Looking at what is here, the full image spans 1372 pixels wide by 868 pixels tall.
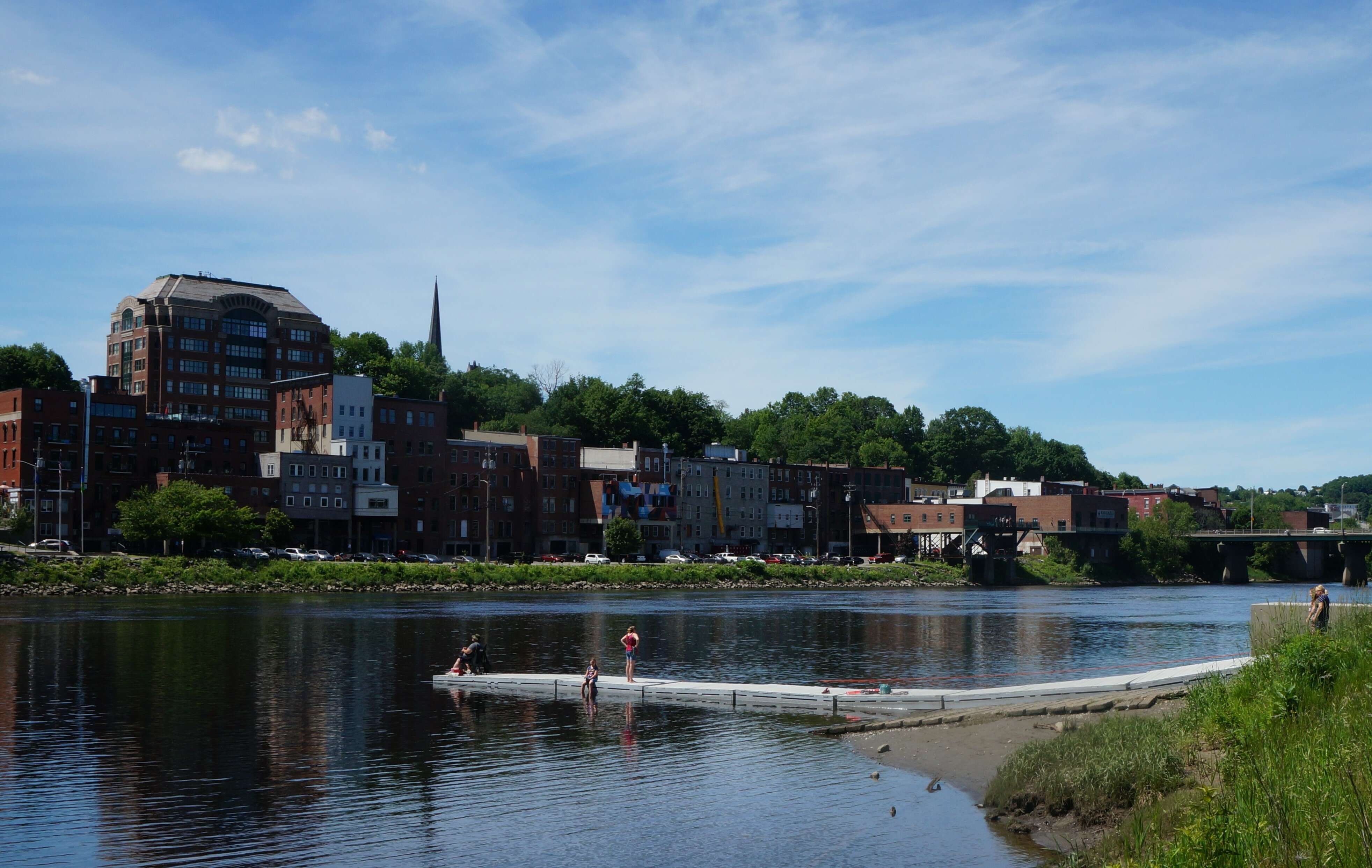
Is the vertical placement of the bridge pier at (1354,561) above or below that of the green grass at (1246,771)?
below

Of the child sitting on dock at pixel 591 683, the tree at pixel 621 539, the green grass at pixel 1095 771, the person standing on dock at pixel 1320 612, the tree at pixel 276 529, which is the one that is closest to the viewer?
the green grass at pixel 1095 771

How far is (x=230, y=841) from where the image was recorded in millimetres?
21453

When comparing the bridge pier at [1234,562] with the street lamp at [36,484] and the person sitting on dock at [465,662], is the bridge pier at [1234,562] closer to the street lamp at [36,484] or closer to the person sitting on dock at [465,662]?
the street lamp at [36,484]

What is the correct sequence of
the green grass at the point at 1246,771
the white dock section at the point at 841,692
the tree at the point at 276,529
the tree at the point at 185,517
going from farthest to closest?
the tree at the point at 276,529 < the tree at the point at 185,517 < the white dock section at the point at 841,692 < the green grass at the point at 1246,771

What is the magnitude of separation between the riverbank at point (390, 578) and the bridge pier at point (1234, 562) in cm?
5287

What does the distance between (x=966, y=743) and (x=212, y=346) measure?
159408 mm

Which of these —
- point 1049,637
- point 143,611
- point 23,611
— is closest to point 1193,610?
point 1049,637

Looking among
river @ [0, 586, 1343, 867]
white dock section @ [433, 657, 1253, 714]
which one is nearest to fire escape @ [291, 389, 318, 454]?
river @ [0, 586, 1343, 867]

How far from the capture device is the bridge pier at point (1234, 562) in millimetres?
172750

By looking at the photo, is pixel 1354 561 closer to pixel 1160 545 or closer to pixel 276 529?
pixel 1160 545

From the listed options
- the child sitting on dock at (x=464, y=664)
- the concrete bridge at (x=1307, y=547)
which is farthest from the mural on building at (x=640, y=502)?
the child sitting on dock at (x=464, y=664)

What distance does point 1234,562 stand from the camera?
569 ft

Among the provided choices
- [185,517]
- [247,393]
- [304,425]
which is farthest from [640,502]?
[247,393]

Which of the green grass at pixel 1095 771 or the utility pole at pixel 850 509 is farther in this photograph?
the utility pole at pixel 850 509
